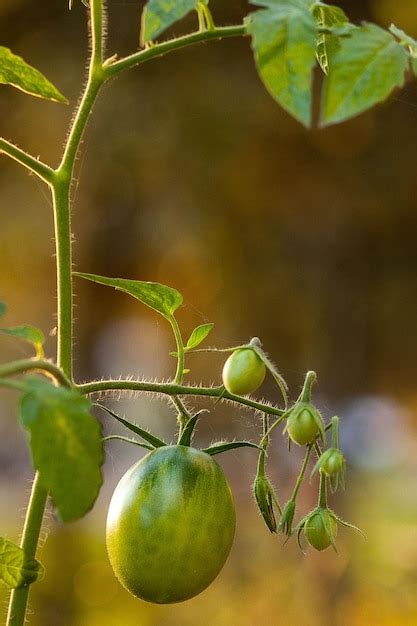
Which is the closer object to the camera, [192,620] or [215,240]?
[192,620]

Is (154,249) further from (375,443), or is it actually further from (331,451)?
(331,451)

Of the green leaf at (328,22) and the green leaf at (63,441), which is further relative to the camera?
the green leaf at (328,22)

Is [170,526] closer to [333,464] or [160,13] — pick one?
[333,464]

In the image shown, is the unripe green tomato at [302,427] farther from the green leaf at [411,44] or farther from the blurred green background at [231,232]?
the blurred green background at [231,232]

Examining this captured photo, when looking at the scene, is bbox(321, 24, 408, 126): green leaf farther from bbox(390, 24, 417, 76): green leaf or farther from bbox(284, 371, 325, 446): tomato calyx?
bbox(284, 371, 325, 446): tomato calyx

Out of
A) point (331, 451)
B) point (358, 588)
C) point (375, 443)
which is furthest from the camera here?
point (375, 443)

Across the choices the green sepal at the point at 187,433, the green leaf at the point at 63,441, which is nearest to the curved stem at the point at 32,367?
the green leaf at the point at 63,441

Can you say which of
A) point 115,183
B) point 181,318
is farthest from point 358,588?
point 115,183

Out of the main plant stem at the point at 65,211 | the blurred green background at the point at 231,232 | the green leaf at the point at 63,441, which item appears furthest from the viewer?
the blurred green background at the point at 231,232
